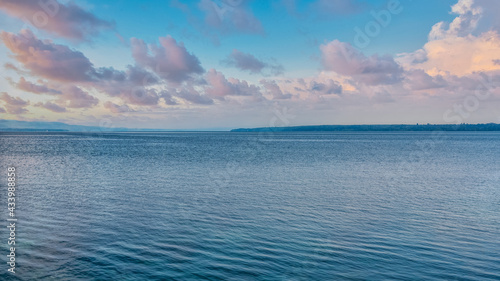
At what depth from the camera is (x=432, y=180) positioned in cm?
3572

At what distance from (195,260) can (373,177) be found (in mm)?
29968

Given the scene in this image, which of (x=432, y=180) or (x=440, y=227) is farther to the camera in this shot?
(x=432, y=180)

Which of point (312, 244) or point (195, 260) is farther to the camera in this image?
point (312, 244)

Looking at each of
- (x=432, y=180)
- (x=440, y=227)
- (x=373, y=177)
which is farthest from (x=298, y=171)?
(x=440, y=227)

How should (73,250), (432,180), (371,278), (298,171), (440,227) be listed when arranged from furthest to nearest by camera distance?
(298,171) → (432,180) → (440,227) → (73,250) → (371,278)

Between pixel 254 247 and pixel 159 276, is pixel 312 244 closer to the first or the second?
pixel 254 247

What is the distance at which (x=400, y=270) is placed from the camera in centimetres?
1247

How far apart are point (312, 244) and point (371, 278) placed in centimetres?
383

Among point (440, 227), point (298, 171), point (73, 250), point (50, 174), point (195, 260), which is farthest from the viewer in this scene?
point (298, 171)

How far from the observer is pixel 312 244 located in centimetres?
1538

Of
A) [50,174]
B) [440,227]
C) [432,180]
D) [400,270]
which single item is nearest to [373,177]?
[432,180]

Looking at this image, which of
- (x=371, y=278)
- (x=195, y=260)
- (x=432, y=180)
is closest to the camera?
(x=371, y=278)

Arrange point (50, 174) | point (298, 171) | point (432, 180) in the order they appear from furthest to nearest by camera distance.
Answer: point (298, 171) < point (50, 174) < point (432, 180)

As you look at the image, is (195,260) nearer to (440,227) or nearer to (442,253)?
(442,253)
